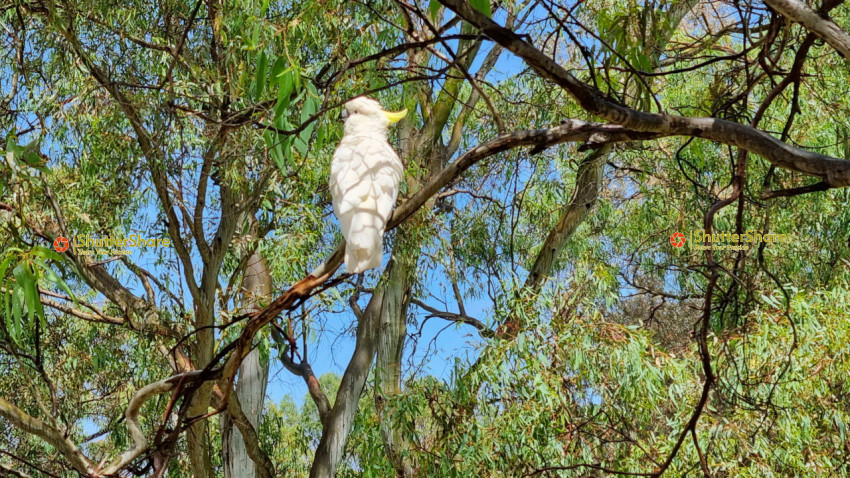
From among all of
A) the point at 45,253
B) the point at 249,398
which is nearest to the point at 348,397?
the point at 249,398

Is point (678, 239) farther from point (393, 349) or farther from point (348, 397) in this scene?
point (348, 397)

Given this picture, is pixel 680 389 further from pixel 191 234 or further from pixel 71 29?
pixel 71 29

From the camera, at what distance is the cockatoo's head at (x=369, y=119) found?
6.32ft

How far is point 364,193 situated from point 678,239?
3.05 meters

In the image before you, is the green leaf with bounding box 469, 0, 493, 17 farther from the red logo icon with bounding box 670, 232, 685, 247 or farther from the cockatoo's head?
the red logo icon with bounding box 670, 232, 685, 247

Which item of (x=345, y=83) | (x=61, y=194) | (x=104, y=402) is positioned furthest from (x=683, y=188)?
(x=104, y=402)

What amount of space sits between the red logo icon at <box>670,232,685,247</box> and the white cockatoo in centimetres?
272

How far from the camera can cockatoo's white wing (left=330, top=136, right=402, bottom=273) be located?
1.55m

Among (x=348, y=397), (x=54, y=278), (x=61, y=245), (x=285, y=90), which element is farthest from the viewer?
(x=348, y=397)

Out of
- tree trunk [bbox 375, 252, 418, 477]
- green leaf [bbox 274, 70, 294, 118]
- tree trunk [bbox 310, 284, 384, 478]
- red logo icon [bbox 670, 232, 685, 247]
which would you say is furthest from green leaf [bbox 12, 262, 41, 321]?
red logo icon [bbox 670, 232, 685, 247]

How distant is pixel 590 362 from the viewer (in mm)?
3414

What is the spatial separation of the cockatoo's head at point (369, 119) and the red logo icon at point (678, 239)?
8.84 ft

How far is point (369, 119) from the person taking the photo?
1.95 metres

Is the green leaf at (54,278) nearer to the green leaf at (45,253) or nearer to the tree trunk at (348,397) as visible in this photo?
the green leaf at (45,253)
